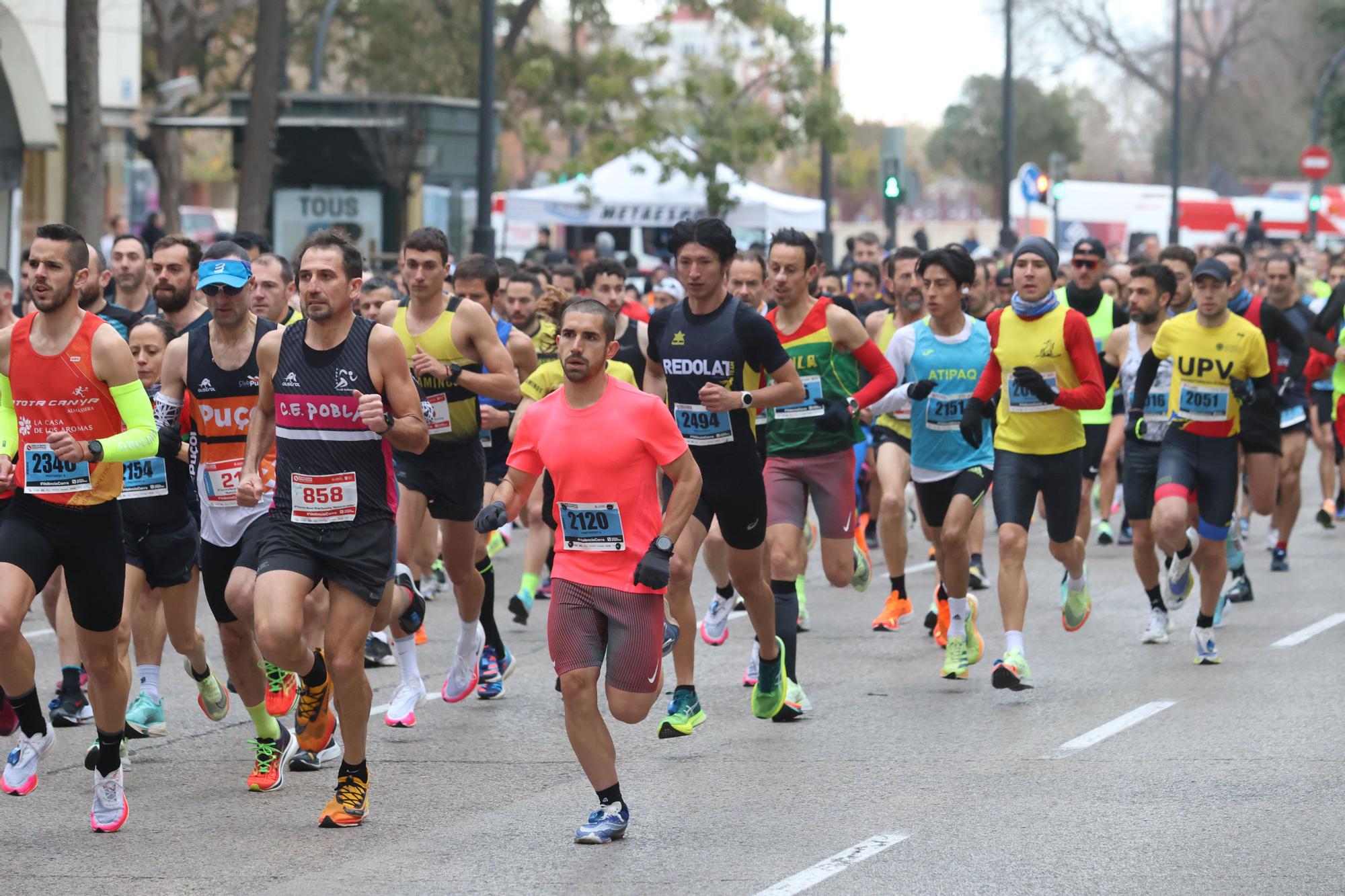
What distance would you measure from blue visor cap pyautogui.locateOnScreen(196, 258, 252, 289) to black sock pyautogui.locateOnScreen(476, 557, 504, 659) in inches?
88.9

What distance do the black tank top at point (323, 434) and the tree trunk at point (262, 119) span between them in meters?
17.2

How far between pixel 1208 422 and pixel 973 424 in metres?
1.59

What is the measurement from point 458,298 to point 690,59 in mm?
21230

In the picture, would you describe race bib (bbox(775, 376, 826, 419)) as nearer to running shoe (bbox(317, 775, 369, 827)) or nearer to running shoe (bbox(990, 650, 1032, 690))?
running shoe (bbox(990, 650, 1032, 690))

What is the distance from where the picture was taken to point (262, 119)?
2397 centimetres

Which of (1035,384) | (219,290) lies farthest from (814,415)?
(219,290)

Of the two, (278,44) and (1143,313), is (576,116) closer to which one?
(278,44)

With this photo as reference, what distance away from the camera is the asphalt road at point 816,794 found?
21.2 feet

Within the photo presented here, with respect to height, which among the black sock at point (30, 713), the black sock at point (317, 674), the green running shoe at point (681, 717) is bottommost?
the green running shoe at point (681, 717)

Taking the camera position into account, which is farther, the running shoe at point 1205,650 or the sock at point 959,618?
the running shoe at point 1205,650

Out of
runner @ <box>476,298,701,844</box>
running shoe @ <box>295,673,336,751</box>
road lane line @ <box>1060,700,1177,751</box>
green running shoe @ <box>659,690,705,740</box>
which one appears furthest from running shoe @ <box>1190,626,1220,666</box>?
running shoe @ <box>295,673,336,751</box>

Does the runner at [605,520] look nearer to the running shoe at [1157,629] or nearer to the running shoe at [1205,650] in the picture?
the running shoe at [1205,650]

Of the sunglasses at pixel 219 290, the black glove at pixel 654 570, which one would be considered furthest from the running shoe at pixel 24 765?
the black glove at pixel 654 570

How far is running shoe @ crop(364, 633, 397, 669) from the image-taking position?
10734mm
